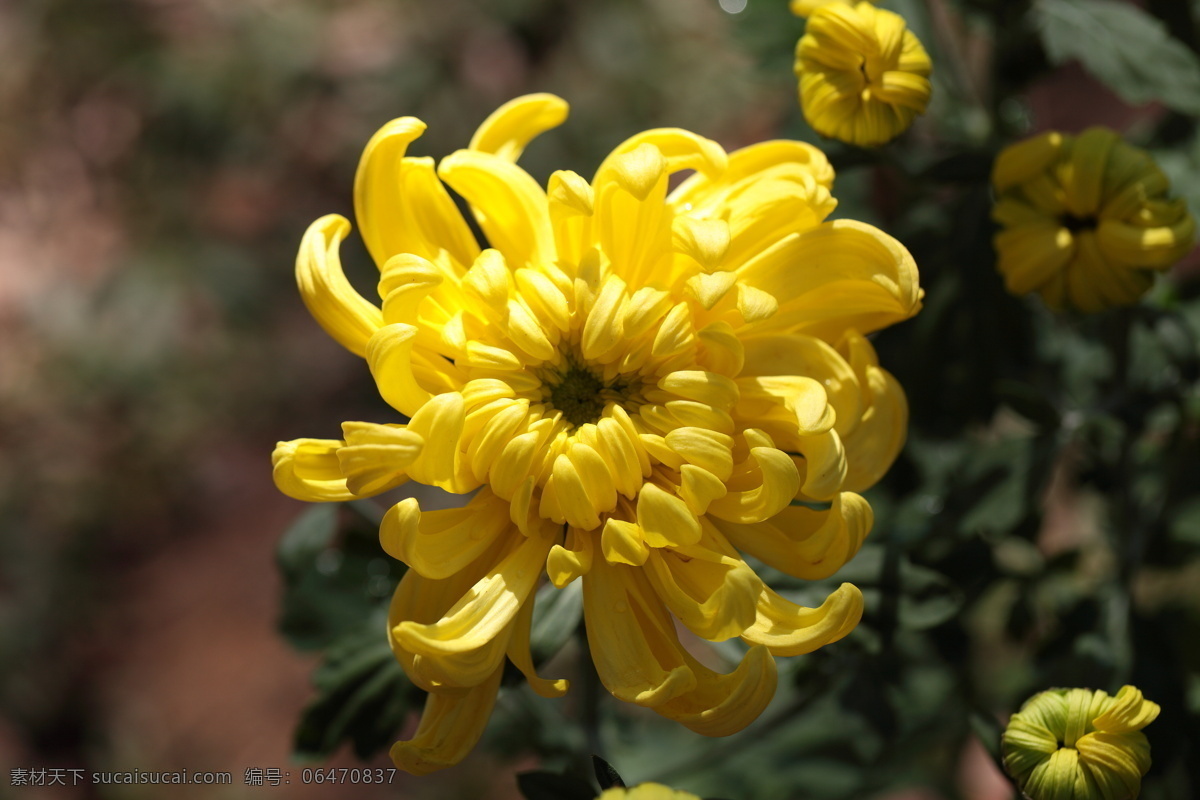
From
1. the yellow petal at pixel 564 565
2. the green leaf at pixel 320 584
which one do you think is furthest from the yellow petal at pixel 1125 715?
the green leaf at pixel 320 584

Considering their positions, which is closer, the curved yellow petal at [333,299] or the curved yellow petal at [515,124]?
the curved yellow petal at [333,299]

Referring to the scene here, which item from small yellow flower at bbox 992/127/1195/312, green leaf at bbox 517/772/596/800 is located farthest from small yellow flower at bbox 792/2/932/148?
green leaf at bbox 517/772/596/800

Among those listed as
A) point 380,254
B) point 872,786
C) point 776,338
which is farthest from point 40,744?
point 776,338

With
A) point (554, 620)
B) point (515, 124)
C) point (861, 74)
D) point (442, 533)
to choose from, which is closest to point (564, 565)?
point (442, 533)

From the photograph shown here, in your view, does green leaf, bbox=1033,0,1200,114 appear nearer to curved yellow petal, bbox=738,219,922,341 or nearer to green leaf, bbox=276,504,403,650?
curved yellow petal, bbox=738,219,922,341

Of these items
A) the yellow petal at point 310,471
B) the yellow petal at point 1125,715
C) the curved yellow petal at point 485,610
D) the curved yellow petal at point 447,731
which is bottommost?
the yellow petal at point 1125,715

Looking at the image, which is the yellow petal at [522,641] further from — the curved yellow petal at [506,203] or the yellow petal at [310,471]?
the curved yellow petal at [506,203]
